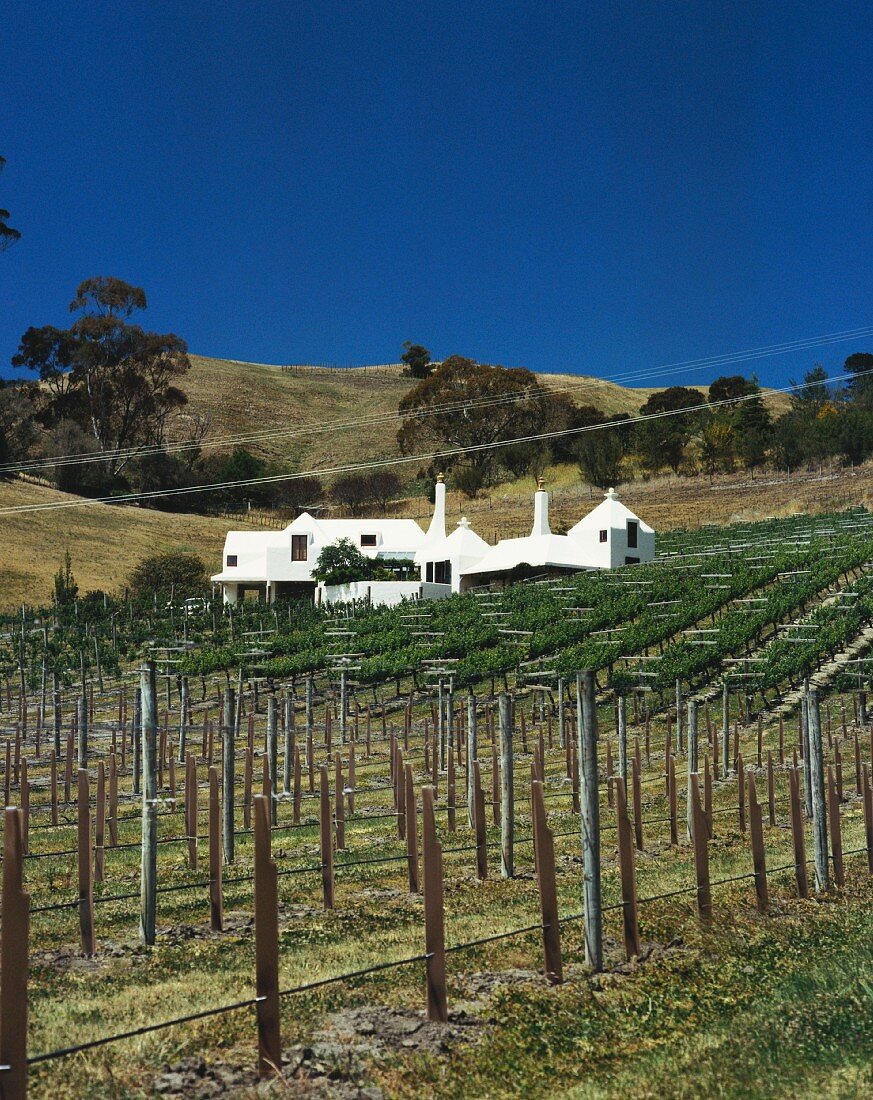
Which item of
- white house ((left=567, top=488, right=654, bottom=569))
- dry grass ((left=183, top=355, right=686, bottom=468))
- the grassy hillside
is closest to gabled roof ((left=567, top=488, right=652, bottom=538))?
white house ((left=567, top=488, right=654, bottom=569))

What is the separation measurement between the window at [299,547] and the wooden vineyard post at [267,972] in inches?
2132

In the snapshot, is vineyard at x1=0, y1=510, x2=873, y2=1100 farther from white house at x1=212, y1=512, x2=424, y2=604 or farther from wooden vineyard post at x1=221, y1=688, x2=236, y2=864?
white house at x1=212, y1=512, x2=424, y2=604

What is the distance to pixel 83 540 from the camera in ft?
221

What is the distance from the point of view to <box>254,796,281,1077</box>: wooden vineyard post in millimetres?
5426

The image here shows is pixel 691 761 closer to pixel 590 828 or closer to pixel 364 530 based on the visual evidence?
pixel 590 828

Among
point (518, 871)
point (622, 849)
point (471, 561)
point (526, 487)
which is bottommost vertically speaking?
point (518, 871)

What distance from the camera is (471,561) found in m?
56.7

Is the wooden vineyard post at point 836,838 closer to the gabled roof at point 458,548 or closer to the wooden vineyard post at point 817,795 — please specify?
the wooden vineyard post at point 817,795

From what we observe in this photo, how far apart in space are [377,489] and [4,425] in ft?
99.4

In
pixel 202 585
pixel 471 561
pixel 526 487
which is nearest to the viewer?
pixel 471 561

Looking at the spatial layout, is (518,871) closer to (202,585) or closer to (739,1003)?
(739,1003)

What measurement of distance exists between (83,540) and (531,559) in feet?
93.5

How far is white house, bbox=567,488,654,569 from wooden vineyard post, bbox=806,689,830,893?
4498cm

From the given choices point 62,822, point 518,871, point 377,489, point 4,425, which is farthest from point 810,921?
point 377,489
